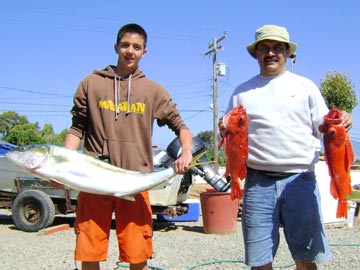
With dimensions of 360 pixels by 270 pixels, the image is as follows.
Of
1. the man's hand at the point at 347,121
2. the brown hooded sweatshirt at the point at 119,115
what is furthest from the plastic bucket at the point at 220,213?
the man's hand at the point at 347,121

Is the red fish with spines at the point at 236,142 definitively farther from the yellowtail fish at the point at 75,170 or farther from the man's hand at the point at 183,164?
the yellowtail fish at the point at 75,170

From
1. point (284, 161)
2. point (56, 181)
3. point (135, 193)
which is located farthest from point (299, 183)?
point (56, 181)

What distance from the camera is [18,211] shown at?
1049 cm

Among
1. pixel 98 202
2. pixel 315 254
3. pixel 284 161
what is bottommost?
pixel 315 254

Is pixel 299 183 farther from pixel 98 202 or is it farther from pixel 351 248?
pixel 351 248

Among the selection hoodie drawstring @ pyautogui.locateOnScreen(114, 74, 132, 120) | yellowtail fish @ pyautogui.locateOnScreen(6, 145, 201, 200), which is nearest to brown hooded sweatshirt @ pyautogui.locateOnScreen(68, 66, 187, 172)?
hoodie drawstring @ pyautogui.locateOnScreen(114, 74, 132, 120)

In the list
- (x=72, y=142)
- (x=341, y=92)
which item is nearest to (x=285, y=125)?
(x=72, y=142)

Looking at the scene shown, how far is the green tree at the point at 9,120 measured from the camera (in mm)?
60875

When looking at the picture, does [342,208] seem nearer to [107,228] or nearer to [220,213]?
[107,228]

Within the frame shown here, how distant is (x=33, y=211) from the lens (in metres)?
10.5

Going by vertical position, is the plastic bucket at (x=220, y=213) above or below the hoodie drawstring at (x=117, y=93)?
below

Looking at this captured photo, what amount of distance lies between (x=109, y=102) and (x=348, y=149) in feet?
5.95

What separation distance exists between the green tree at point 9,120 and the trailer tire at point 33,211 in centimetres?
5274

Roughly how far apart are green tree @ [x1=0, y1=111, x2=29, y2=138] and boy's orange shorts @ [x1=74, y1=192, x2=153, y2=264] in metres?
59.9
